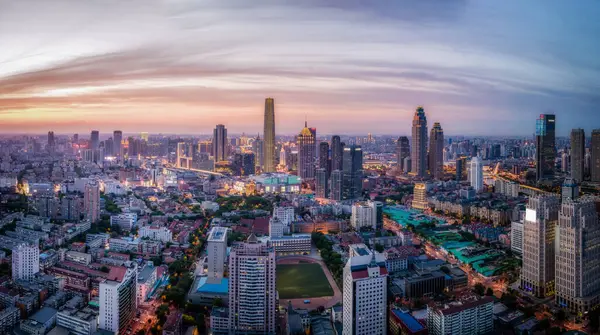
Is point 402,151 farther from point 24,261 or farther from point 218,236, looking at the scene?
point 24,261

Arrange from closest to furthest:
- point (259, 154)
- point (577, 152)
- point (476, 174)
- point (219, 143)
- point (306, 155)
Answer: point (577, 152) → point (476, 174) → point (306, 155) → point (259, 154) → point (219, 143)

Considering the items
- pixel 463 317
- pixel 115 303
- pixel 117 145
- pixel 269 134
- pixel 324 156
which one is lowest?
pixel 463 317

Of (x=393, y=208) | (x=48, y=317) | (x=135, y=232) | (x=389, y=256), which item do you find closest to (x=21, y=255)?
(x=48, y=317)

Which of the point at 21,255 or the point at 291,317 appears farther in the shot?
the point at 21,255

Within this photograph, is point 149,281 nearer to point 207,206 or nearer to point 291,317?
point 291,317

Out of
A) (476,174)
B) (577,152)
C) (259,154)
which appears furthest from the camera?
(259,154)

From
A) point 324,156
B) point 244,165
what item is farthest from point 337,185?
point 244,165
